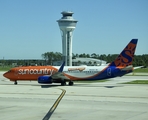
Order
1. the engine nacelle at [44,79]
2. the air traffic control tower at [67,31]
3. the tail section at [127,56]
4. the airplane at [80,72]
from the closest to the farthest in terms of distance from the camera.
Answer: the tail section at [127,56] < the engine nacelle at [44,79] < the airplane at [80,72] < the air traffic control tower at [67,31]

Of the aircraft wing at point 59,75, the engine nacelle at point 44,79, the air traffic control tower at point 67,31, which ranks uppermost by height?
the air traffic control tower at point 67,31

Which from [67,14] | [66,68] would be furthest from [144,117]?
[67,14]

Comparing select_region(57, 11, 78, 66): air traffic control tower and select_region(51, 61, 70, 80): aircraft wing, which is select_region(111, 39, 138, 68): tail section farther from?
select_region(57, 11, 78, 66): air traffic control tower

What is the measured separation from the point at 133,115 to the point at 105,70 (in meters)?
26.1

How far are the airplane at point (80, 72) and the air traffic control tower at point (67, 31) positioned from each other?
99726 millimetres

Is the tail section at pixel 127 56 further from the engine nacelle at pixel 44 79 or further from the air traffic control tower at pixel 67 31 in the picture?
the air traffic control tower at pixel 67 31

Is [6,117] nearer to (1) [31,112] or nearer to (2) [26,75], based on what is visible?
(1) [31,112]

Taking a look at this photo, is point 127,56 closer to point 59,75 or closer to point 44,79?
point 59,75

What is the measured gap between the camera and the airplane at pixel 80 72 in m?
42.9

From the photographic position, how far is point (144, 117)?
17.4m

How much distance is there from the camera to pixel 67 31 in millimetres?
147125

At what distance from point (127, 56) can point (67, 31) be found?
10522cm

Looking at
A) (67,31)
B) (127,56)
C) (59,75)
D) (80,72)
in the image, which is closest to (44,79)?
(59,75)

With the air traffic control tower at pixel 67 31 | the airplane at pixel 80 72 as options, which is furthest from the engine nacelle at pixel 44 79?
the air traffic control tower at pixel 67 31
